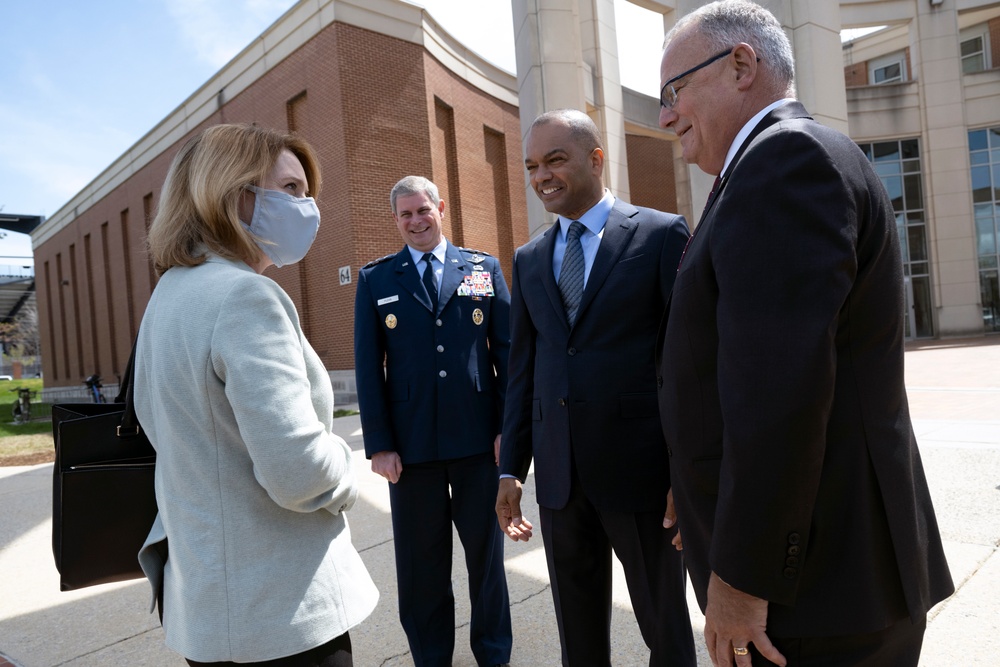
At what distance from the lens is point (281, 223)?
1.70 meters

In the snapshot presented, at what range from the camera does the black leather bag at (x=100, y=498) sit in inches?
61.7

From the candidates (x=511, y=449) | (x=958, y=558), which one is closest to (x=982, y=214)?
(x=958, y=558)

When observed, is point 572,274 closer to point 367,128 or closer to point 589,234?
point 589,234

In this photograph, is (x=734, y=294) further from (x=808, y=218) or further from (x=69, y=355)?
(x=69, y=355)

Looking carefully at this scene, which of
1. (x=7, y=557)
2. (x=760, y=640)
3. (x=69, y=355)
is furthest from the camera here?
(x=69, y=355)

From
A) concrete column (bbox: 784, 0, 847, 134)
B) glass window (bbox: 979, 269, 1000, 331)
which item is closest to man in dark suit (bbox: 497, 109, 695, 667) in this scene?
concrete column (bbox: 784, 0, 847, 134)

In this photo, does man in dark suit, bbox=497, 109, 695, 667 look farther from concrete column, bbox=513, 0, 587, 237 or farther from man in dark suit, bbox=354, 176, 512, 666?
concrete column, bbox=513, 0, 587, 237

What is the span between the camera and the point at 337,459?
156 cm

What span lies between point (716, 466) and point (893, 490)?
32 cm

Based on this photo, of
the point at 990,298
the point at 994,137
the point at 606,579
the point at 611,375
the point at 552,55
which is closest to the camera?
the point at 611,375

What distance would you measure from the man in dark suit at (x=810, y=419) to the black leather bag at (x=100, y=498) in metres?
1.31

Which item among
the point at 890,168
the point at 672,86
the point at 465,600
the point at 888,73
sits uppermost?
the point at 888,73

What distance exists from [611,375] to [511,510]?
24.8 inches

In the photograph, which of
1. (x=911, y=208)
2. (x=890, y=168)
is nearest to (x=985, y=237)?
(x=911, y=208)
